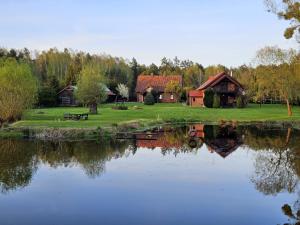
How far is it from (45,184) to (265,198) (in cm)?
898

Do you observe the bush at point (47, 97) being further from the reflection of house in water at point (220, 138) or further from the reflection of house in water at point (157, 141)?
the reflection of house in water at point (157, 141)

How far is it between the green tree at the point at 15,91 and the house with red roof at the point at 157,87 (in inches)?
1591

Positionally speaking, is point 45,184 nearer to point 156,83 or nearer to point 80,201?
point 80,201

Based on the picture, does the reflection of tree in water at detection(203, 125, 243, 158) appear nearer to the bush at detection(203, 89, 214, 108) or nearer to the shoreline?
the shoreline

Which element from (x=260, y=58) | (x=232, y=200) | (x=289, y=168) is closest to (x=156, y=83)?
(x=260, y=58)

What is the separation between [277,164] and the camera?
20.8 meters

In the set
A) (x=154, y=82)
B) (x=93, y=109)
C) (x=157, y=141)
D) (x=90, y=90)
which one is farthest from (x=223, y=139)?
(x=154, y=82)

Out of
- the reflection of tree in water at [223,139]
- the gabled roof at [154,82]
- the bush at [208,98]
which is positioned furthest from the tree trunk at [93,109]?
the gabled roof at [154,82]

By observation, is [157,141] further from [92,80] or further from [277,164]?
[92,80]

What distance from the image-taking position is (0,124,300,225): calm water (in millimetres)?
12711

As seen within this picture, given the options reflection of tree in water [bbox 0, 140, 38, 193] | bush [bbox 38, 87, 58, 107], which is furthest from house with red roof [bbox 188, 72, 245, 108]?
reflection of tree in water [bbox 0, 140, 38, 193]

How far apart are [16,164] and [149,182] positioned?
7.97m

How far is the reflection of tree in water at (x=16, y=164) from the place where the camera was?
1686 cm

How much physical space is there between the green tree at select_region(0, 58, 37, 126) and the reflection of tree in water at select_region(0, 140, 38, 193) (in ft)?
28.0
